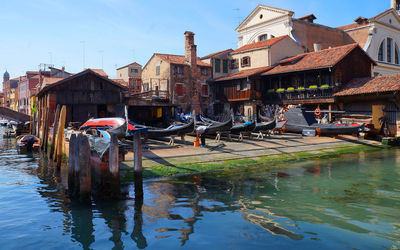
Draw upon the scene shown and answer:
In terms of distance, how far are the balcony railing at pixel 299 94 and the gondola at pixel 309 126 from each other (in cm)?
347

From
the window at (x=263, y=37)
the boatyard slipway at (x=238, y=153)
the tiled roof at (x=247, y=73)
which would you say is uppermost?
the window at (x=263, y=37)

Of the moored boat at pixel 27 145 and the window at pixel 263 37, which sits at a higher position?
the window at pixel 263 37

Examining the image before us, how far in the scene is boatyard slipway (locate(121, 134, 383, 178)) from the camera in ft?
45.8

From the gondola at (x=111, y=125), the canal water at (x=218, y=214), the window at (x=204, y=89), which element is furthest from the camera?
the window at (x=204, y=89)

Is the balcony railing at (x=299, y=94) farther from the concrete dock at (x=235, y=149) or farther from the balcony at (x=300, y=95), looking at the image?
the concrete dock at (x=235, y=149)

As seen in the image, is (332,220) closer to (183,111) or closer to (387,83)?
(387,83)

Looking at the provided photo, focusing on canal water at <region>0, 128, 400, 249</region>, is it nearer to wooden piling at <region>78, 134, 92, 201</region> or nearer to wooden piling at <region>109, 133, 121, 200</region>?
wooden piling at <region>78, 134, 92, 201</region>

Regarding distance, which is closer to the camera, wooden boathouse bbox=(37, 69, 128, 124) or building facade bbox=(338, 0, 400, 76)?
wooden boathouse bbox=(37, 69, 128, 124)

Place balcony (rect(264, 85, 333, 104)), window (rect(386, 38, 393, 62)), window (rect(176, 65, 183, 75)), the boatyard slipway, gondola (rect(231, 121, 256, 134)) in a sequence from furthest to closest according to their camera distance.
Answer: window (rect(386, 38, 393, 62)) < window (rect(176, 65, 183, 75)) < balcony (rect(264, 85, 333, 104)) < gondola (rect(231, 121, 256, 134)) < the boatyard slipway

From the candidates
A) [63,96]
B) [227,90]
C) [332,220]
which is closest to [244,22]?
[227,90]

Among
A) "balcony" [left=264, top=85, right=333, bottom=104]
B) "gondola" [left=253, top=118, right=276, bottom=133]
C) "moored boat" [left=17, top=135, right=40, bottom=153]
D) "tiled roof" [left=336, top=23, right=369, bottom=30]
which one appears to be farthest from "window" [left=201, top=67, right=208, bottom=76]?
"moored boat" [left=17, top=135, right=40, bottom=153]

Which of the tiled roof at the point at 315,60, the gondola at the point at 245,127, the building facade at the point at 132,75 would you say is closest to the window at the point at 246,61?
the tiled roof at the point at 315,60

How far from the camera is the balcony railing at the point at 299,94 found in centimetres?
2737

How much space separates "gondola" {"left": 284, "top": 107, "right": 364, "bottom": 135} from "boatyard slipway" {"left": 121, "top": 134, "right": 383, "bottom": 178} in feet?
2.16
